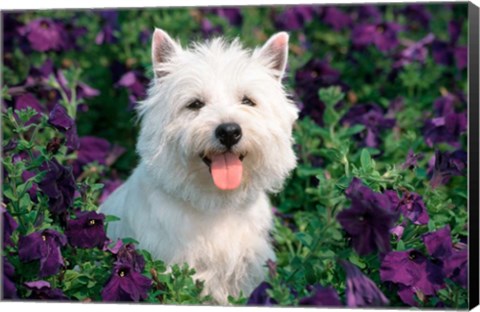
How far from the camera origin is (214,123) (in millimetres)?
4527

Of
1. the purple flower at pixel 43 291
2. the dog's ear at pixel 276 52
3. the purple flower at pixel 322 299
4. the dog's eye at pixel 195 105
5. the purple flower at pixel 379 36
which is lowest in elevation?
the purple flower at pixel 43 291

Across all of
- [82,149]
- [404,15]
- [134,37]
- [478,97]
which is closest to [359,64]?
[404,15]

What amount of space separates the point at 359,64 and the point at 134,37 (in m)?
2.05

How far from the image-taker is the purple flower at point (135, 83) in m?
6.89

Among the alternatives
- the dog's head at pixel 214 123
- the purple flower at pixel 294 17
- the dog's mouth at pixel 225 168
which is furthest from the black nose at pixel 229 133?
the purple flower at pixel 294 17

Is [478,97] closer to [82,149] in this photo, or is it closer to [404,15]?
[82,149]

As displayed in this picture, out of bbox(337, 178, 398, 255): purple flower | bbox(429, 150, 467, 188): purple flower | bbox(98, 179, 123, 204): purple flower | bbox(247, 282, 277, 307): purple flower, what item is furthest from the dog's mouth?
bbox(98, 179, 123, 204): purple flower

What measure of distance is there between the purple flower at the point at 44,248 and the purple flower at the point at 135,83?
247 centimetres

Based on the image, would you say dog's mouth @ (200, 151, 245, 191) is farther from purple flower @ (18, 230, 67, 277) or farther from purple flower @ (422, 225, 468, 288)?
purple flower @ (422, 225, 468, 288)

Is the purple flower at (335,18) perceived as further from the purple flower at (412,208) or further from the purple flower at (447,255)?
the purple flower at (447,255)

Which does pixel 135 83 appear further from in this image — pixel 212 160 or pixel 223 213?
pixel 212 160

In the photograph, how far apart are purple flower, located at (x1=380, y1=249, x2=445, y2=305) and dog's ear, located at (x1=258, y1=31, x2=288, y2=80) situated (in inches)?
48.7

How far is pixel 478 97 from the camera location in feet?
14.7

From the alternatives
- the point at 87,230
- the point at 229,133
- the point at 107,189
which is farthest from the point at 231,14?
the point at 87,230
